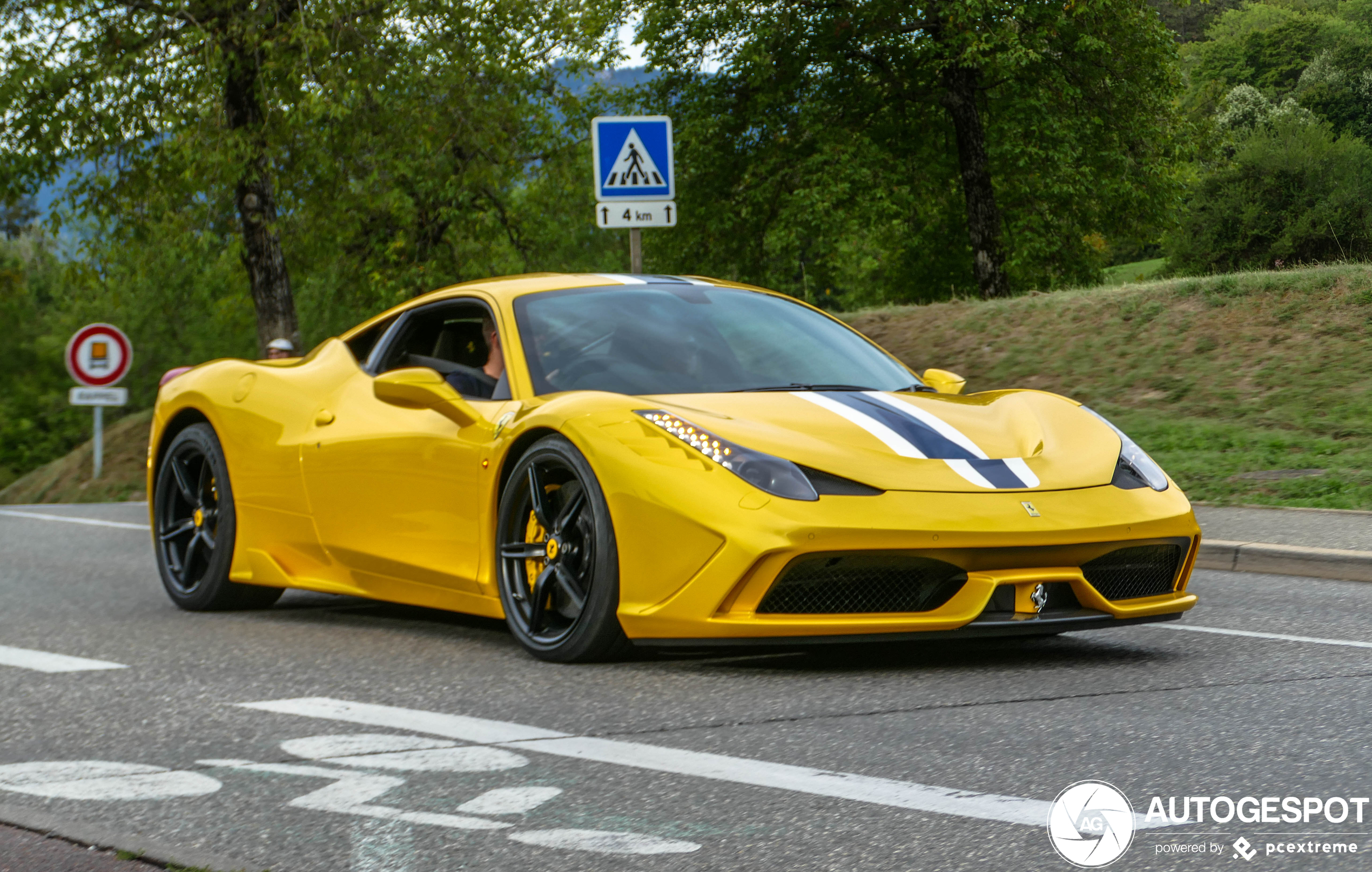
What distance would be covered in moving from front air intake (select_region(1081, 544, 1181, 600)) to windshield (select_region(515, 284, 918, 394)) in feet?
3.92

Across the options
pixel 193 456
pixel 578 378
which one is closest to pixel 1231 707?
pixel 578 378

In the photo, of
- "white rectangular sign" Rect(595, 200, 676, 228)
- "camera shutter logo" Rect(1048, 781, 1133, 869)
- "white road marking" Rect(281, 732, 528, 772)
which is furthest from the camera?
"white rectangular sign" Rect(595, 200, 676, 228)

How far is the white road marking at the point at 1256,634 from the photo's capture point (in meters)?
5.47

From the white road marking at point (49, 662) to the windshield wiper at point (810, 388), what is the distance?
2.29 metres

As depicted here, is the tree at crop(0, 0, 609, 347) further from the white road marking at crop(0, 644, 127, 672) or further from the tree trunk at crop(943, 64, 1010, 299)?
the white road marking at crop(0, 644, 127, 672)

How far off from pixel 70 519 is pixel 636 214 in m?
6.12

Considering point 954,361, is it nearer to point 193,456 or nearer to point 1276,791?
point 193,456

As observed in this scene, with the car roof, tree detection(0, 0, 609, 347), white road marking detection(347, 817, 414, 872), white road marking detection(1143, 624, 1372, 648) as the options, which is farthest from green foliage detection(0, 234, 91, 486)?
white road marking detection(347, 817, 414, 872)

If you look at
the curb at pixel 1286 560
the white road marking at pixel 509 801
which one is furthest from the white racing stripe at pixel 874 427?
the curb at pixel 1286 560

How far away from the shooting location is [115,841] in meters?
3.16

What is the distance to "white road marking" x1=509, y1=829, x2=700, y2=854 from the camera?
2.99 m

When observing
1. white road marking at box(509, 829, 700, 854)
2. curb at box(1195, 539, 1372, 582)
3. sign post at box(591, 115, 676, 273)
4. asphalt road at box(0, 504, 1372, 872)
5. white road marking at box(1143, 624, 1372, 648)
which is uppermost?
sign post at box(591, 115, 676, 273)

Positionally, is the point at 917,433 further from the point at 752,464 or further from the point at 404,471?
the point at 404,471

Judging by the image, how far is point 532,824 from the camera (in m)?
3.20
